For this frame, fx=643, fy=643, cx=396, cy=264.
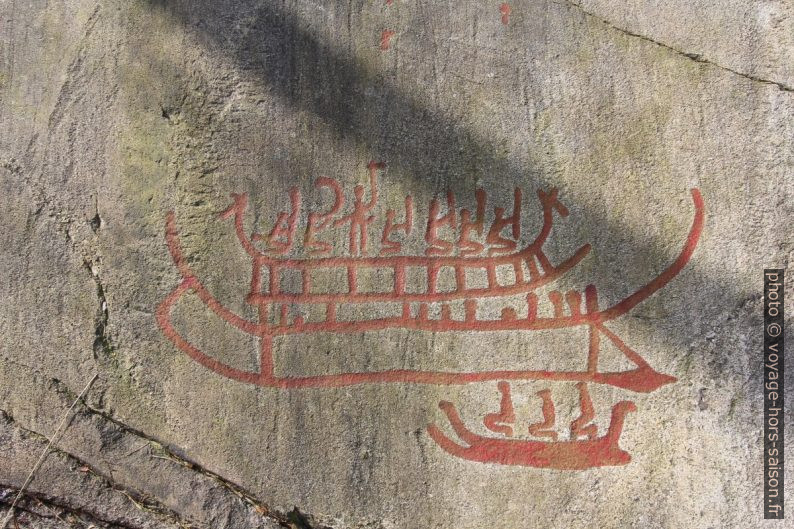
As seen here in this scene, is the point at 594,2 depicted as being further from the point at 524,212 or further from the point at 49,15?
the point at 49,15

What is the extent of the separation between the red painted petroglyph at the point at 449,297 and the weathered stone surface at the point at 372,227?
30 mm

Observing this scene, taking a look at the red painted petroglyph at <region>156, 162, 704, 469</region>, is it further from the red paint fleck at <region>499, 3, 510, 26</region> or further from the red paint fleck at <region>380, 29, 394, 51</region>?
the red paint fleck at <region>499, 3, 510, 26</region>

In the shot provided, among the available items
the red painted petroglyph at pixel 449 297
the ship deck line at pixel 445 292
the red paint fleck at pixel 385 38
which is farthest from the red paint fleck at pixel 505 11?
the ship deck line at pixel 445 292

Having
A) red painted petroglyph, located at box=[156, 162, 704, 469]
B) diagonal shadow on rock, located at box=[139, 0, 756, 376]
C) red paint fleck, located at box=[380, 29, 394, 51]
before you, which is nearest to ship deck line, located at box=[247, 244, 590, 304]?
red painted petroglyph, located at box=[156, 162, 704, 469]

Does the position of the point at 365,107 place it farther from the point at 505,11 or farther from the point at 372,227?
the point at 505,11

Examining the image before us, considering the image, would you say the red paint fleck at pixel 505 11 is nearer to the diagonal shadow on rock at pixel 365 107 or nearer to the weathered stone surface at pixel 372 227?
the weathered stone surface at pixel 372 227

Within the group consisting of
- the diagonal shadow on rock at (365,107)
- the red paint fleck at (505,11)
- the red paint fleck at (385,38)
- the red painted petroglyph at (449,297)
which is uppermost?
the red paint fleck at (505,11)

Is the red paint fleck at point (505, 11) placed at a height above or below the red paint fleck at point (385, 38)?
above

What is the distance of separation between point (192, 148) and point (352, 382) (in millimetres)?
1124

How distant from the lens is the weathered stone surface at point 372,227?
2434 mm

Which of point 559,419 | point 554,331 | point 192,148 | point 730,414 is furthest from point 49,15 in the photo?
point 730,414

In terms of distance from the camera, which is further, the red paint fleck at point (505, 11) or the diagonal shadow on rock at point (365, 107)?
the red paint fleck at point (505, 11)

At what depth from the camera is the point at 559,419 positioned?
2445 millimetres

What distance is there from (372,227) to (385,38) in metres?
0.78
